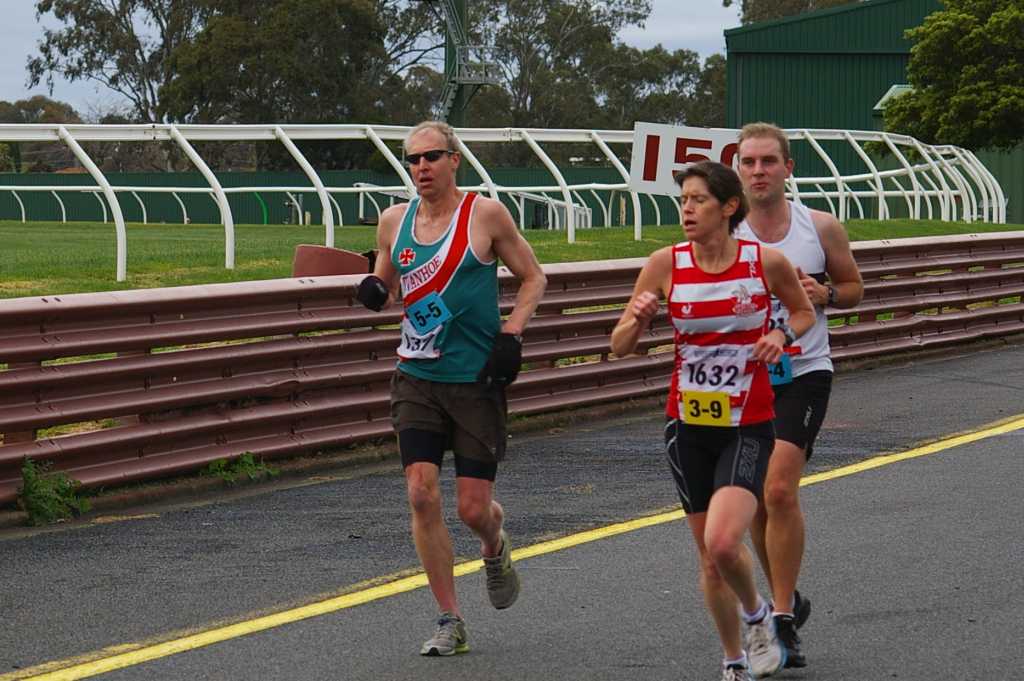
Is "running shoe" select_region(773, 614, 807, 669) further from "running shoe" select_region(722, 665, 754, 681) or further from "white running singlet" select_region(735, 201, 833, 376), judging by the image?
"white running singlet" select_region(735, 201, 833, 376)

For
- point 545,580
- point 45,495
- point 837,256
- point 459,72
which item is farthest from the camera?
point 459,72

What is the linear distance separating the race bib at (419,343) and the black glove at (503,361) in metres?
0.20

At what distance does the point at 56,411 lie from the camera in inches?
348

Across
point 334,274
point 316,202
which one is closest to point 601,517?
point 334,274

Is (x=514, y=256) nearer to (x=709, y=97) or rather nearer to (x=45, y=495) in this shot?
(x=45, y=495)

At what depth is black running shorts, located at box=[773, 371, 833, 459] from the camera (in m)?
6.17

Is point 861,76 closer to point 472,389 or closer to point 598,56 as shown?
point 598,56

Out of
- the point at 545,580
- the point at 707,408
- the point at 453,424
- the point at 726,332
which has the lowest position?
the point at 545,580

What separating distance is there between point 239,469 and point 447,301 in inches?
151

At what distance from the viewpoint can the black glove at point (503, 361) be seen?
6.18 meters

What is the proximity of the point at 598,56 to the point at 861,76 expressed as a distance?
17986 millimetres

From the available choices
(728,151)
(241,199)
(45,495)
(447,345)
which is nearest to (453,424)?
(447,345)

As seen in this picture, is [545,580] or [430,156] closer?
[430,156]

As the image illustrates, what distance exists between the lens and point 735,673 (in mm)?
5406
